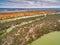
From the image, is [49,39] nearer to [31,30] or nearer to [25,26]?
[31,30]

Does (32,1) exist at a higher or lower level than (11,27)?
higher

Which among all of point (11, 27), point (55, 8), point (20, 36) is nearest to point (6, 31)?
point (11, 27)

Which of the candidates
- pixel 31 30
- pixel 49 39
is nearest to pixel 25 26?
pixel 31 30

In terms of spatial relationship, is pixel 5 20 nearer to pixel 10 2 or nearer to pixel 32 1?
pixel 10 2

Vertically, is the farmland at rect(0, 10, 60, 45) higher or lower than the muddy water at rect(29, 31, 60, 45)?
higher

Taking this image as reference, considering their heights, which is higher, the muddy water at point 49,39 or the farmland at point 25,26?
the farmland at point 25,26
